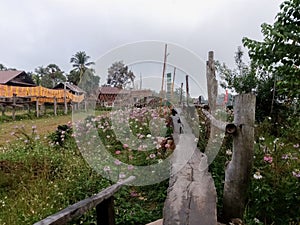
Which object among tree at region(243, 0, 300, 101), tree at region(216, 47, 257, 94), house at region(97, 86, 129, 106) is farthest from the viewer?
tree at region(216, 47, 257, 94)

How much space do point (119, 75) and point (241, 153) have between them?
6.80 feet

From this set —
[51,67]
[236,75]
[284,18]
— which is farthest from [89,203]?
[51,67]

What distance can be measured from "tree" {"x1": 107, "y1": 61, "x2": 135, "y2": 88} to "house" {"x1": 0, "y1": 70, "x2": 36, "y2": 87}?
79.3 feet

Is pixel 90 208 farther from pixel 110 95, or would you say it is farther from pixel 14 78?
pixel 14 78

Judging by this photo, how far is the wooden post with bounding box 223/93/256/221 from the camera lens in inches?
75.7

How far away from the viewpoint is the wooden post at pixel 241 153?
192 cm

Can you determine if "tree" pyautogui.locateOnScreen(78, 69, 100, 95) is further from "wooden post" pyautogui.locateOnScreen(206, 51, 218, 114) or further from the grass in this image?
the grass

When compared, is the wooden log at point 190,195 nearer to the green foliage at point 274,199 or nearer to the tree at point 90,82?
the green foliage at point 274,199

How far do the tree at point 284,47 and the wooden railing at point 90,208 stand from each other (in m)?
2.16

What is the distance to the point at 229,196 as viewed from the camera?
2.06 m

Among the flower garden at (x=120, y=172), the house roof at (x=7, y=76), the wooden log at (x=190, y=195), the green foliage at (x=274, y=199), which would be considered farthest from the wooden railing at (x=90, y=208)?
the house roof at (x=7, y=76)

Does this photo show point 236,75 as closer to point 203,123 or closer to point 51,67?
point 203,123

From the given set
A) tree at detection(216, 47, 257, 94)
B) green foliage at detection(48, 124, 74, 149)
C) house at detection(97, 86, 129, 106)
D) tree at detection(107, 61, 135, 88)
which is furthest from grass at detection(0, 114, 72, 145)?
tree at detection(216, 47, 257, 94)

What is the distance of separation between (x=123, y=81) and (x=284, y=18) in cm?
201
